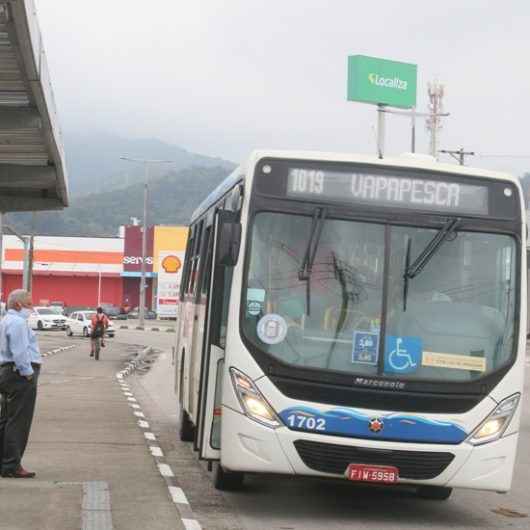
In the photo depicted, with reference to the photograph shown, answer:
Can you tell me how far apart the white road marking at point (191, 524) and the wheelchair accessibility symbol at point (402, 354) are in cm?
191

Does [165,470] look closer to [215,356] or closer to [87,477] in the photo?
[87,477]

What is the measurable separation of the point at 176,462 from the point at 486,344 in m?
4.33

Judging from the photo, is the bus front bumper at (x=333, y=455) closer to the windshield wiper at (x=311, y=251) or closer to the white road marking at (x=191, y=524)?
the white road marking at (x=191, y=524)

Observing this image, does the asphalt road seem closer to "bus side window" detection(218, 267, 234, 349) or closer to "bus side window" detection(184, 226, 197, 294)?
"bus side window" detection(218, 267, 234, 349)

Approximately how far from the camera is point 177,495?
32.4 ft

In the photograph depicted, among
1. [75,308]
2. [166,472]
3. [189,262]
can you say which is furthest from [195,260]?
[75,308]

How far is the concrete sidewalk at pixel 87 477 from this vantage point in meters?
8.61

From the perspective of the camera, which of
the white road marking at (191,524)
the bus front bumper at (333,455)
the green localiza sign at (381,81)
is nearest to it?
the white road marking at (191,524)

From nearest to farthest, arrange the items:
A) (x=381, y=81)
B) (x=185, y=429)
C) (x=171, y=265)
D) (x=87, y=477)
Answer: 1. (x=87, y=477)
2. (x=185, y=429)
3. (x=381, y=81)
4. (x=171, y=265)

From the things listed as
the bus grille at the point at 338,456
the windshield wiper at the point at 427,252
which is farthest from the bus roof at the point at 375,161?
the bus grille at the point at 338,456

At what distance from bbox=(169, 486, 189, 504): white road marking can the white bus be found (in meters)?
0.46

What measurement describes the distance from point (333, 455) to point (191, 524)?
127 cm

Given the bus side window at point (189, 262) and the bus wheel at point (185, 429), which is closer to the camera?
the bus wheel at point (185, 429)

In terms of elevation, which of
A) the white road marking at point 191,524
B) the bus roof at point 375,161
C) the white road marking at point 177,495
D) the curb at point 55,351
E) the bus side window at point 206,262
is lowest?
the curb at point 55,351
